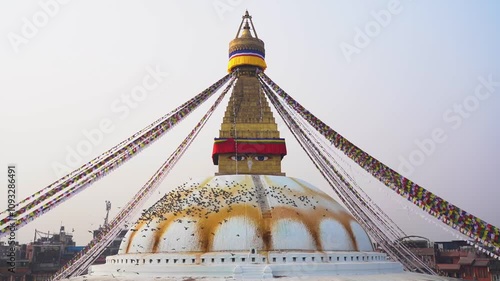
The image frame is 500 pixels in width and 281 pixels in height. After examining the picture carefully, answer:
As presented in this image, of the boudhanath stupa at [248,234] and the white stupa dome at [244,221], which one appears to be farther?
the white stupa dome at [244,221]

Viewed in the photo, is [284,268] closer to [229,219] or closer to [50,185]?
[229,219]

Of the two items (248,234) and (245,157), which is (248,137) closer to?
(245,157)

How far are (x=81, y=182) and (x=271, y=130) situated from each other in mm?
6554

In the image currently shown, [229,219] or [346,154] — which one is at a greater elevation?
[346,154]

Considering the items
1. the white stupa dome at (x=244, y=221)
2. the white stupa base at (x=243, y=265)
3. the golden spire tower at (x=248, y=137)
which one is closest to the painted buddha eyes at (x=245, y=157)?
the golden spire tower at (x=248, y=137)

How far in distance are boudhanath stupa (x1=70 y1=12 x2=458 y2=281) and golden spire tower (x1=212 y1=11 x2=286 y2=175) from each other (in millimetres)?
37

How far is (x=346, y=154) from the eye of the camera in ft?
44.2

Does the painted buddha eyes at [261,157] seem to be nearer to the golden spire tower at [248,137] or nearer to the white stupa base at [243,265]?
the golden spire tower at [248,137]

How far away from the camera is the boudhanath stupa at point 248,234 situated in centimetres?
1223

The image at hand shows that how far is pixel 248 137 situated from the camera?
53.8 ft

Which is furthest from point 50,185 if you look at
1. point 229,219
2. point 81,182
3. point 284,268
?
point 284,268

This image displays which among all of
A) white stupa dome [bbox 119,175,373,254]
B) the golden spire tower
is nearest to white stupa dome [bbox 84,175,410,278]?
white stupa dome [bbox 119,175,373,254]

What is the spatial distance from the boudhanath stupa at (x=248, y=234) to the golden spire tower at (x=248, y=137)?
4 cm

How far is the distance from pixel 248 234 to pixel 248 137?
4.49 metres
